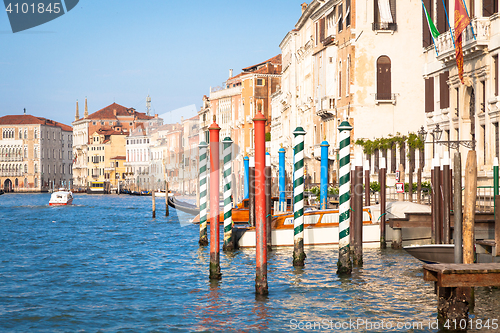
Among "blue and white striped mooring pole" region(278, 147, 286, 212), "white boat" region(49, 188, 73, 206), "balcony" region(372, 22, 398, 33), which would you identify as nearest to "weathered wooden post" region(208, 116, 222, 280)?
"blue and white striped mooring pole" region(278, 147, 286, 212)

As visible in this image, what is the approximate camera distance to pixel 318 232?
17016mm

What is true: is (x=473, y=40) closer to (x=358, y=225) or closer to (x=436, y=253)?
(x=358, y=225)

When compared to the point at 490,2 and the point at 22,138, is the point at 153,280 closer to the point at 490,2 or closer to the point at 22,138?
the point at 490,2

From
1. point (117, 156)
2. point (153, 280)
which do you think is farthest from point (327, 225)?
point (117, 156)

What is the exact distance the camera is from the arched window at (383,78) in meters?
28.5

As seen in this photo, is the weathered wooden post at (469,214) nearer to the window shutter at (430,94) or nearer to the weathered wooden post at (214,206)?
the weathered wooden post at (214,206)

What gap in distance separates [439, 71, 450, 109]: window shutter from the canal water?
7440 mm

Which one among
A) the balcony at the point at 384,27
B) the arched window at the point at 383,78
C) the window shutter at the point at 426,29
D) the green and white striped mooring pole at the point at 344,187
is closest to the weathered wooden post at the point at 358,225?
the green and white striped mooring pole at the point at 344,187

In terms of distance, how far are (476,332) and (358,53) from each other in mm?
21038

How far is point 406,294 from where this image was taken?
11266 millimetres

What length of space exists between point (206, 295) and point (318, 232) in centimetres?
602

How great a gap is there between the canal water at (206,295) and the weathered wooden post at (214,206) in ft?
1.39

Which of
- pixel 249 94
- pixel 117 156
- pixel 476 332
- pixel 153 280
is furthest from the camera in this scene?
pixel 117 156

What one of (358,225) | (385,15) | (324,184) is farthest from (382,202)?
(385,15)
